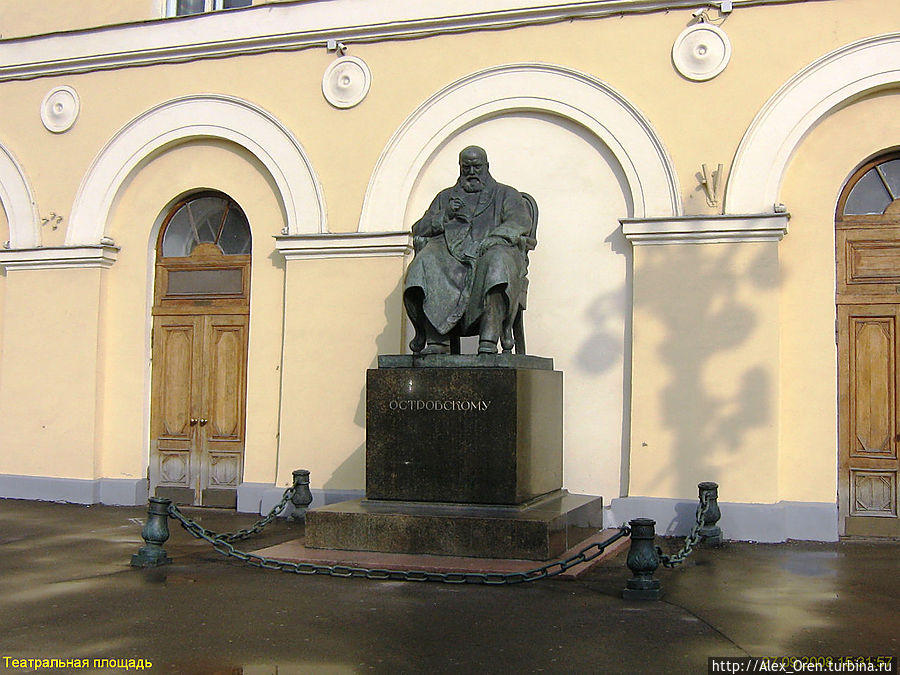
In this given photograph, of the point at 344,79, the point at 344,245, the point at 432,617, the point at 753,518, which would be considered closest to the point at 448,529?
the point at 432,617

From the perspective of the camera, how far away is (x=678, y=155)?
9.20 m

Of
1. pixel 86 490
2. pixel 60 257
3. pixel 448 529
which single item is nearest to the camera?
pixel 448 529

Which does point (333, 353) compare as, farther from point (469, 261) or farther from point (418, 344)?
point (469, 261)

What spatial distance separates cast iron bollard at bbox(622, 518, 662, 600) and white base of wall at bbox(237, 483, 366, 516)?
4.30 metres

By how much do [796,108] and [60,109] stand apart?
321 inches

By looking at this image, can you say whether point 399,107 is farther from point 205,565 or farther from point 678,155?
point 205,565

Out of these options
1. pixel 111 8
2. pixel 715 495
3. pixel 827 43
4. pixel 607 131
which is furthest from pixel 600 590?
pixel 111 8

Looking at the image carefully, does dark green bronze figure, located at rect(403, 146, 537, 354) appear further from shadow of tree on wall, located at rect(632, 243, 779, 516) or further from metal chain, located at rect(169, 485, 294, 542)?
metal chain, located at rect(169, 485, 294, 542)

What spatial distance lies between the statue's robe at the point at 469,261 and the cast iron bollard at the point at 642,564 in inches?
90.4

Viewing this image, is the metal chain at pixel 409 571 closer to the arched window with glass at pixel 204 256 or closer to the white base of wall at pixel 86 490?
the white base of wall at pixel 86 490

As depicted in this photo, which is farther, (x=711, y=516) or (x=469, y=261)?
(x=711, y=516)

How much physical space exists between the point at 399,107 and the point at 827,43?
4178 mm

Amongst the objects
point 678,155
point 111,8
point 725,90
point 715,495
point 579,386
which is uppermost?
point 111,8

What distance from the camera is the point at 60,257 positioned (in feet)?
36.7
